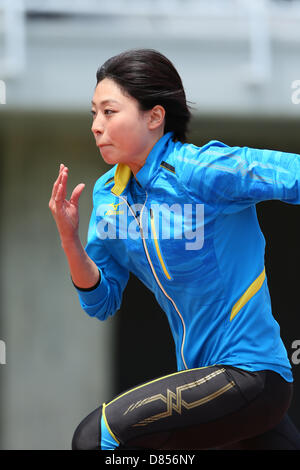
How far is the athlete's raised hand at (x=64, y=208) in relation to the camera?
2.38 m

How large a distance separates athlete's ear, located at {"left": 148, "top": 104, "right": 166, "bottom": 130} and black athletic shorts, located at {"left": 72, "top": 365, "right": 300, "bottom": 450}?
754 millimetres

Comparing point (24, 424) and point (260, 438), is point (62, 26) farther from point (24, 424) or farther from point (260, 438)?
point (260, 438)

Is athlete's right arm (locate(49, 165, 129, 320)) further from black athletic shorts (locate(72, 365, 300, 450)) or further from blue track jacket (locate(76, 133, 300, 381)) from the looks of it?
black athletic shorts (locate(72, 365, 300, 450))

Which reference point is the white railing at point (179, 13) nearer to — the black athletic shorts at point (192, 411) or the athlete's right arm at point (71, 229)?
the athlete's right arm at point (71, 229)

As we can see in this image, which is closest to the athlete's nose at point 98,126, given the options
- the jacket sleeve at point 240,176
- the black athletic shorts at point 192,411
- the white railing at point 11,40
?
the jacket sleeve at point 240,176

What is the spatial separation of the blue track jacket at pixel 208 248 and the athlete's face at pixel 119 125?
6 cm

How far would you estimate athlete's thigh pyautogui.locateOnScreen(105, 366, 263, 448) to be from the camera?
2193 mm

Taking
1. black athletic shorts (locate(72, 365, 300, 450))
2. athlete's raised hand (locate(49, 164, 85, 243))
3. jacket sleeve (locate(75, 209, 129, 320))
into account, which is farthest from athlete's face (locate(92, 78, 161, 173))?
black athletic shorts (locate(72, 365, 300, 450))

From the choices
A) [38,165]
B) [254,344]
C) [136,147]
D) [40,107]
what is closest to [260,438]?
[254,344]

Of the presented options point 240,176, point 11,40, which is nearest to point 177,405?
point 240,176

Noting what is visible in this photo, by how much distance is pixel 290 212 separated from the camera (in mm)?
6844

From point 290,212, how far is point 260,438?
4633 mm

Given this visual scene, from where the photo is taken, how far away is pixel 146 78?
2.37 m

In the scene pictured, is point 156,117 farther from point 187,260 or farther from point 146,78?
point 187,260
